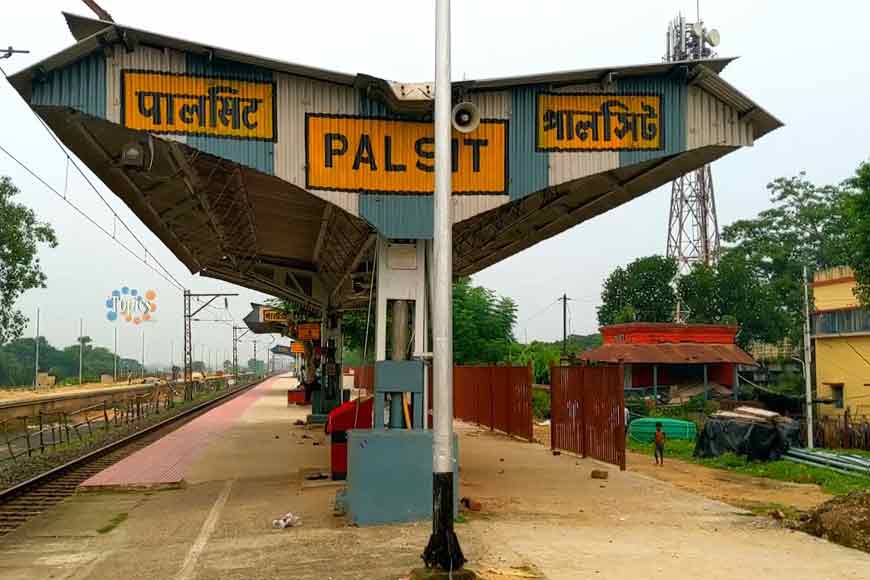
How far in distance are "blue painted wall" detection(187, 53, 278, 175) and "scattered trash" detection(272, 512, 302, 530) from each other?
Result: 4.71 metres

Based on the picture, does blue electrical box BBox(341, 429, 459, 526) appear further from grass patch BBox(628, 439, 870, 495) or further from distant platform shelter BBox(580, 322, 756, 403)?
distant platform shelter BBox(580, 322, 756, 403)

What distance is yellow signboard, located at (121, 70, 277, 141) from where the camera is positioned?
38.9ft

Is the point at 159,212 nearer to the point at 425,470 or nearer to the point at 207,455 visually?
the point at 207,455

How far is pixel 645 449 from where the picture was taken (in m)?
25.6

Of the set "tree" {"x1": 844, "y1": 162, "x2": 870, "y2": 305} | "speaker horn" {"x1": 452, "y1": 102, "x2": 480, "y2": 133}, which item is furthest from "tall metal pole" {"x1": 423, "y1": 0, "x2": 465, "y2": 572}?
"tree" {"x1": 844, "y1": 162, "x2": 870, "y2": 305}

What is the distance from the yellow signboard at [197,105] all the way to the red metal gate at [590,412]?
832cm

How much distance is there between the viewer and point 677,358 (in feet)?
145

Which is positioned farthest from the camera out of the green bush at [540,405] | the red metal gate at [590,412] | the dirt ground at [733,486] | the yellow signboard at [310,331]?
the green bush at [540,405]

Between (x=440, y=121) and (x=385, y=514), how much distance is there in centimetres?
499

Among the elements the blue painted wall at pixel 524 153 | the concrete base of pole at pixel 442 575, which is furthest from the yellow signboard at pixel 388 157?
the concrete base of pole at pixel 442 575

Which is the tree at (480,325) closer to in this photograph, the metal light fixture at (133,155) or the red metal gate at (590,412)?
the red metal gate at (590,412)

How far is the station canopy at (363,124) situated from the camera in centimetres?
1185

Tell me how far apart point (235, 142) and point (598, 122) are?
210 inches

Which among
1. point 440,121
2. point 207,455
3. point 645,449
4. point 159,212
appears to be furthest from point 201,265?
point 440,121
